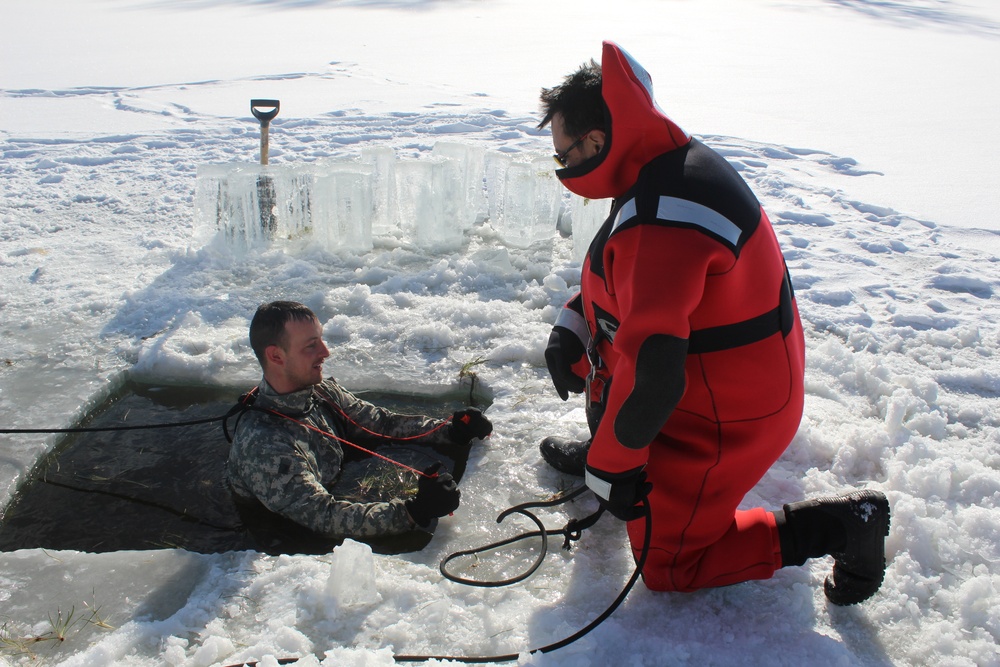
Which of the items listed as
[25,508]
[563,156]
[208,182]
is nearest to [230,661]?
[25,508]

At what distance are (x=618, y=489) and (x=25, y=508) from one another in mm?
2299

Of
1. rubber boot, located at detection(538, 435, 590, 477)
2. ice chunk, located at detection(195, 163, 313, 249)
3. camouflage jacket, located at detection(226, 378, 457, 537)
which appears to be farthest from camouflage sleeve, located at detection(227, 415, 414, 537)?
ice chunk, located at detection(195, 163, 313, 249)

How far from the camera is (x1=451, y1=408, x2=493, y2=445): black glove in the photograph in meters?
3.19

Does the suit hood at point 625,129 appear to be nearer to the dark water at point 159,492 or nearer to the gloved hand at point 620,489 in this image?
the gloved hand at point 620,489

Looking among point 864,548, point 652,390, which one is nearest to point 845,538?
point 864,548

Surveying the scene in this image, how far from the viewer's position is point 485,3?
2302 centimetres

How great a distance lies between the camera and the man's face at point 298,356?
9.68 feet

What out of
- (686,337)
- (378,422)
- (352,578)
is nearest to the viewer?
(686,337)

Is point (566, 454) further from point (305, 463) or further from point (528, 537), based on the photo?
point (305, 463)

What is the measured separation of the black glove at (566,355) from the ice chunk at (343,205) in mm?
2673

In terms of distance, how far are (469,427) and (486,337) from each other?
996mm

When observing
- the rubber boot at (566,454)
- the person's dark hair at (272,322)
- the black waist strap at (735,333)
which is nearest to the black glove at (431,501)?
the rubber boot at (566,454)

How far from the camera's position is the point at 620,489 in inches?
84.0

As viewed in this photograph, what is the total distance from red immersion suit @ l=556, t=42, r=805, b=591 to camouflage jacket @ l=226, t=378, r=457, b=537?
96cm
